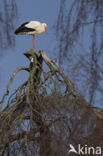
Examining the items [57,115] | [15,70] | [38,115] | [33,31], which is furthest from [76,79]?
[33,31]

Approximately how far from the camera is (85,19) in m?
2.36

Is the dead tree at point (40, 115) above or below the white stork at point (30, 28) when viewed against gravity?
below

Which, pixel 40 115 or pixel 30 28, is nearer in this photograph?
pixel 40 115

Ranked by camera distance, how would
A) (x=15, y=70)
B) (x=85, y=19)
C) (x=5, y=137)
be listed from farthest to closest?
(x=15, y=70)
(x=5, y=137)
(x=85, y=19)

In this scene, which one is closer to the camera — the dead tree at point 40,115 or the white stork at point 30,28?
the dead tree at point 40,115

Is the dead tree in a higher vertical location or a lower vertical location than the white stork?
lower

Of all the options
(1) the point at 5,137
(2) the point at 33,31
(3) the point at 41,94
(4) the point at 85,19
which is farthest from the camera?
(2) the point at 33,31

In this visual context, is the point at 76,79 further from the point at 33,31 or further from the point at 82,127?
the point at 33,31

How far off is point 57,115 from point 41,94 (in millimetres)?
792

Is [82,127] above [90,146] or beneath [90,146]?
above

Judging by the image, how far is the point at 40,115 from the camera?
3.72 m

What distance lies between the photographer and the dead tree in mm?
2941

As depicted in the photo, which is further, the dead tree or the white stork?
the white stork

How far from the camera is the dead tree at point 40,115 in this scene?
2.94m
